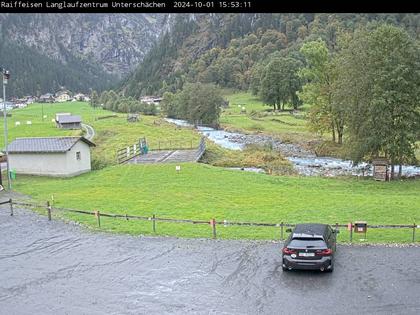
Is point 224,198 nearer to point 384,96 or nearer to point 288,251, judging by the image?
point 288,251

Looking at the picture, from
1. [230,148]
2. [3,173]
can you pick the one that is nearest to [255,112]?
[230,148]

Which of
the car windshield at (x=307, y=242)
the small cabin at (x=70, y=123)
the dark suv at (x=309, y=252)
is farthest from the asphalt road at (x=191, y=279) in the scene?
the small cabin at (x=70, y=123)

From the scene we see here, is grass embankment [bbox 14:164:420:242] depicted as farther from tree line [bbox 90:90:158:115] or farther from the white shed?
tree line [bbox 90:90:158:115]

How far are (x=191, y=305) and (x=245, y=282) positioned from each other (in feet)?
8.19

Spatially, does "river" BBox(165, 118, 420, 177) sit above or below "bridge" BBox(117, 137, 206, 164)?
below

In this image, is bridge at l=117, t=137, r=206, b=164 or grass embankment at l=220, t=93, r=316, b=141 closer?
bridge at l=117, t=137, r=206, b=164

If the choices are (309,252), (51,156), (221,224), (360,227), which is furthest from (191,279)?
(51,156)

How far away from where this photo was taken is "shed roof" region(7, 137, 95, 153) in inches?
1686

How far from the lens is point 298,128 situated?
8244 centimetres

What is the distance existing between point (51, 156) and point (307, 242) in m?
31.6

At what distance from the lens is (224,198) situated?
31750 mm

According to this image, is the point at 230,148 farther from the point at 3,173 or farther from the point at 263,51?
the point at 263,51

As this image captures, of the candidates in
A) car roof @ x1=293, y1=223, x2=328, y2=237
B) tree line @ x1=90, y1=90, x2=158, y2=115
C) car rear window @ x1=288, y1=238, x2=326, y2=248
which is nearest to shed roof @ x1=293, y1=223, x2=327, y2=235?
car roof @ x1=293, y1=223, x2=328, y2=237

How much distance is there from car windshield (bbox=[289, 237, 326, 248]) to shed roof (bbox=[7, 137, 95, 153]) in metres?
29.3
